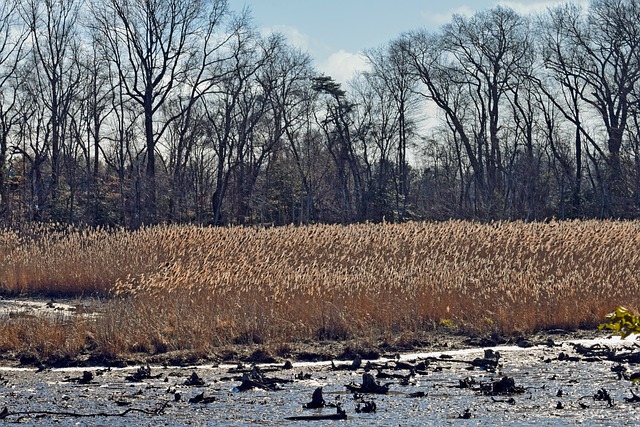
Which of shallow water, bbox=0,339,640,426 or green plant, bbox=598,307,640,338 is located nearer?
green plant, bbox=598,307,640,338

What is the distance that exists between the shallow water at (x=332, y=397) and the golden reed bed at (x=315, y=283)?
135 centimetres

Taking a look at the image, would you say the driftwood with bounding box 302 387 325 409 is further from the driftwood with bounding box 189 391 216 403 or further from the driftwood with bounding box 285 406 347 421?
the driftwood with bounding box 189 391 216 403

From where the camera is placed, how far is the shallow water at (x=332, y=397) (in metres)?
7.63

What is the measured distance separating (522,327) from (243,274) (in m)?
4.17

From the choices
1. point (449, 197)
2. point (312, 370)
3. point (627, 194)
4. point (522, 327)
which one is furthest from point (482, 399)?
point (449, 197)

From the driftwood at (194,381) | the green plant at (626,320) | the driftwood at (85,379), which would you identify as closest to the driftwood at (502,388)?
the driftwood at (194,381)

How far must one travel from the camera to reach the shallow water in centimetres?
763

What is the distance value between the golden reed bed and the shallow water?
1.35 m

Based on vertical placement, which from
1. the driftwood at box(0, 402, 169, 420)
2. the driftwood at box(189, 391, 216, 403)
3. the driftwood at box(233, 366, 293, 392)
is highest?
the driftwood at box(233, 366, 293, 392)

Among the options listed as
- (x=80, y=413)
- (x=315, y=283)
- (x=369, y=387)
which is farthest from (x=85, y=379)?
(x=315, y=283)

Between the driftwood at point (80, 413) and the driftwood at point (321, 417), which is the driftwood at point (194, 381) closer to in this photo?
the driftwood at point (80, 413)

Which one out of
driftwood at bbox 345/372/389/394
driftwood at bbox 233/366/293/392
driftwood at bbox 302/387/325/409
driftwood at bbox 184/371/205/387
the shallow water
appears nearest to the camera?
the shallow water

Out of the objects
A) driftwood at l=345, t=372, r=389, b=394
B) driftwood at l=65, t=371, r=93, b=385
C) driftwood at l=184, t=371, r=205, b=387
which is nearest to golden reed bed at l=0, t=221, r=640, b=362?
driftwood at l=65, t=371, r=93, b=385

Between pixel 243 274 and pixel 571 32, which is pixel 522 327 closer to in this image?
pixel 243 274
